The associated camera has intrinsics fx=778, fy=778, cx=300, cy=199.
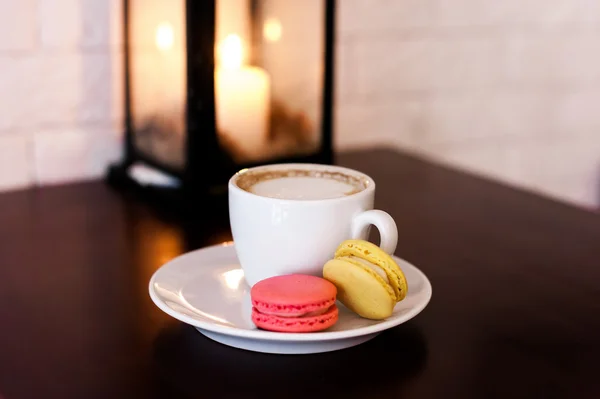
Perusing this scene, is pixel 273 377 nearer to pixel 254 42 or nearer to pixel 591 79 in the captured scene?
pixel 254 42

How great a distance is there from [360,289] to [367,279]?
0.01m

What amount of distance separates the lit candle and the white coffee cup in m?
0.27

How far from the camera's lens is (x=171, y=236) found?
83 centimetres

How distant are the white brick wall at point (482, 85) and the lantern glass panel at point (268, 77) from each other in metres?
0.27

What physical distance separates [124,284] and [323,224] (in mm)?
212

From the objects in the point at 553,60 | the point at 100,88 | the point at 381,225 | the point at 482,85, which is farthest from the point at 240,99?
the point at 553,60

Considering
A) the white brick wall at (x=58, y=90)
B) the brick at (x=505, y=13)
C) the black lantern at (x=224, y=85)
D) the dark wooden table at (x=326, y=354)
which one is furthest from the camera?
the brick at (x=505, y=13)

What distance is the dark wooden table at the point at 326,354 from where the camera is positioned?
20.7 inches

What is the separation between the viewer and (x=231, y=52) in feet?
2.86

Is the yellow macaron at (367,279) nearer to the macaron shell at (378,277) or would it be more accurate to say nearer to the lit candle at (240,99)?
the macaron shell at (378,277)

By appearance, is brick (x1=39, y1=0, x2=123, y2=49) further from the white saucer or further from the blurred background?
the white saucer

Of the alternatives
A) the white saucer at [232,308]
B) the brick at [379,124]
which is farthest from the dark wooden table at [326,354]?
the brick at [379,124]

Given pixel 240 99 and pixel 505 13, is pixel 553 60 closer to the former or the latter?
pixel 505 13

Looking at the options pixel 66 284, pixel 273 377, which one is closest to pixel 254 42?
pixel 66 284
